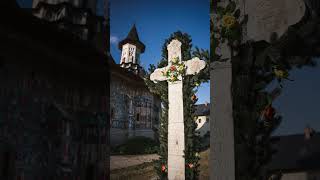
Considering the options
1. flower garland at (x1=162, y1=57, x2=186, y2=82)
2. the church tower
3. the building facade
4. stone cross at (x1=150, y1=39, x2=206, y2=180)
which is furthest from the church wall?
stone cross at (x1=150, y1=39, x2=206, y2=180)

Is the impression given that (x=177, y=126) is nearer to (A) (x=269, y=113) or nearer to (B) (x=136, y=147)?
(A) (x=269, y=113)

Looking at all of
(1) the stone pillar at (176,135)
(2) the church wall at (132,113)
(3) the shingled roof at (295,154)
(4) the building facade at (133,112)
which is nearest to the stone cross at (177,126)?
(1) the stone pillar at (176,135)

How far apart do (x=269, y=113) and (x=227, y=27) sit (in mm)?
567

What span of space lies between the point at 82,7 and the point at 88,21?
6 cm

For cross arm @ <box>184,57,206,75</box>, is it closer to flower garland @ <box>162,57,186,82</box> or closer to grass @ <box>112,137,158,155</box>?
flower garland @ <box>162,57,186,82</box>

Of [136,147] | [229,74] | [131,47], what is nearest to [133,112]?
[136,147]

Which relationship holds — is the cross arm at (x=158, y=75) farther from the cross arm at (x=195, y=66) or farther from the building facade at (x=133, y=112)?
the building facade at (x=133, y=112)

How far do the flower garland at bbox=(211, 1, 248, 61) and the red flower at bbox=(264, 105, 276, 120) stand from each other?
0.38m

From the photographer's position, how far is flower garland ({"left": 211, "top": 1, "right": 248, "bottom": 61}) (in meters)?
1.56

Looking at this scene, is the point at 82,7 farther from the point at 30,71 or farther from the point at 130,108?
the point at 130,108

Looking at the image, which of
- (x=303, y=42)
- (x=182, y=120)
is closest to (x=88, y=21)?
(x=303, y=42)

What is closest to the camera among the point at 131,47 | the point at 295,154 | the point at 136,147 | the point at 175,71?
the point at 295,154

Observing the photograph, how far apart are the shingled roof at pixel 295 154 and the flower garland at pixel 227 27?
0.58 metres

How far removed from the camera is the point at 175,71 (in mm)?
3619
